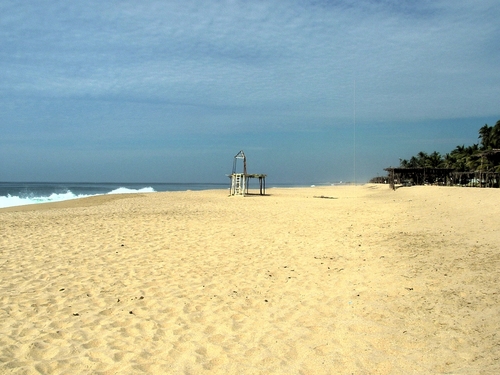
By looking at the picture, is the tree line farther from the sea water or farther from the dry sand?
the sea water

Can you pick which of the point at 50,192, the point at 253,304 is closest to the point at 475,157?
the point at 253,304

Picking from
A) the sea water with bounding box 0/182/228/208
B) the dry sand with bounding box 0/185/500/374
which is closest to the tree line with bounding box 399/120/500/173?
the dry sand with bounding box 0/185/500/374

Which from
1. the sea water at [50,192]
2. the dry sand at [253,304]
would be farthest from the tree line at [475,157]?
the sea water at [50,192]

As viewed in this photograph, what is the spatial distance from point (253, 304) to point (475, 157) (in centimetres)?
5408

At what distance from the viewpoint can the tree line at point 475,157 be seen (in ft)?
134

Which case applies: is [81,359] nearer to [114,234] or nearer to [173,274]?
[173,274]

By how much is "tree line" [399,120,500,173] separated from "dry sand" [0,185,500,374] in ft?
93.8

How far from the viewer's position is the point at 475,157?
5072cm

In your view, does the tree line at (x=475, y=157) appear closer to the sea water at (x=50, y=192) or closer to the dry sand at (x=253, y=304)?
the dry sand at (x=253, y=304)

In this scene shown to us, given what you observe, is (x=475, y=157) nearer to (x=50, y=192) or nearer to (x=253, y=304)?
(x=253, y=304)

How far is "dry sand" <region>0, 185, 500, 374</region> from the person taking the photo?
4.09 meters

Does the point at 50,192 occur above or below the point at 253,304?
above

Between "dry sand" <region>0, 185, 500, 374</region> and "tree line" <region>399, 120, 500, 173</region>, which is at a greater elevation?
"tree line" <region>399, 120, 500, 173</region>

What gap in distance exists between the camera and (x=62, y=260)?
27.4 ft
